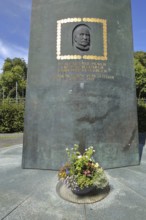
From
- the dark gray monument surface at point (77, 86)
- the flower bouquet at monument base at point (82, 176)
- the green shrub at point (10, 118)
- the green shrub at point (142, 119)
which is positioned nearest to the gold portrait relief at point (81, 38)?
the dark gray monument surface at point (77, 86)

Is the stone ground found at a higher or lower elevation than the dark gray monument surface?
lower

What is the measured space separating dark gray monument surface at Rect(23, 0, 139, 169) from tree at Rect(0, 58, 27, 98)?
129 feet

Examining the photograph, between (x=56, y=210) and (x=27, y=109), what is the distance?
334cm

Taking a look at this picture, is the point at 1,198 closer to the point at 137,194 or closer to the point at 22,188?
the point at 22,188

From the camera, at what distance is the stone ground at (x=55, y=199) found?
3.78 m

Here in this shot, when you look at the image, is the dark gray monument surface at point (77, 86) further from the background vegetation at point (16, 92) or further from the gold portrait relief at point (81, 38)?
the background vegetation at point (16, 92)

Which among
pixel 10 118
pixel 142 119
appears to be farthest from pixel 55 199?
pixel 142 119

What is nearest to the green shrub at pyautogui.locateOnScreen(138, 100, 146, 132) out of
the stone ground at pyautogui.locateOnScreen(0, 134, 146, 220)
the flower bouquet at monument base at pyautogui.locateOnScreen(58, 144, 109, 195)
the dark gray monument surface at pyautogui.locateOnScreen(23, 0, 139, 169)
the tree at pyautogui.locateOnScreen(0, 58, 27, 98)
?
the dark gray monument surface at pyautogui.locateOnScreen(23, 0, 139, 169)

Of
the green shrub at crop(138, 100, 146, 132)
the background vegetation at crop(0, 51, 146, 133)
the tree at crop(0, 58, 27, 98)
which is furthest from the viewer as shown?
the tree at crop(0, 58, 27, 98)

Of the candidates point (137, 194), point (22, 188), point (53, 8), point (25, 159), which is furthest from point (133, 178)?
point (53, 8)

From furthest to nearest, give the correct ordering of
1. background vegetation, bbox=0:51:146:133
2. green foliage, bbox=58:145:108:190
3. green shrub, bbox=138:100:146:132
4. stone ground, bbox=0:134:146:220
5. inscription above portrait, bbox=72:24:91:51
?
green shrub, bbox=138:100:146:132
background vegetation, bbox=0:51:146:133
inscription above portrait, bbox=72:24:91:51
green foliage, bbox=58:145:108:190
stone ground, bbox=0:134:146:220

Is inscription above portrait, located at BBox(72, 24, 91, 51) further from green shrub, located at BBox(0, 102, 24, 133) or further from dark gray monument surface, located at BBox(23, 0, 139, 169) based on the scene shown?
green shrub, located at BBox(0, 102, 24, 133)

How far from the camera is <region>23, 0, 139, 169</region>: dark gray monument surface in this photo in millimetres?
6289

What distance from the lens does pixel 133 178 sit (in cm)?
545
